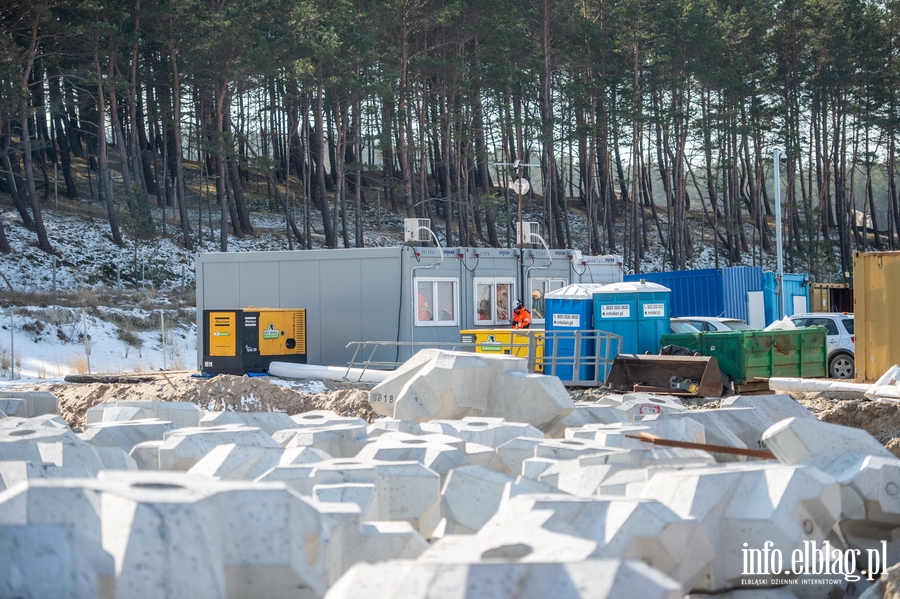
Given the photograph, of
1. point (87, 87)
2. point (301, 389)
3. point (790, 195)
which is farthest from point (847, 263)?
point (301, 389)

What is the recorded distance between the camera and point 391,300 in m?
21.4

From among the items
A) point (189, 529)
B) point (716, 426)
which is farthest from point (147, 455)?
point (716, 426)

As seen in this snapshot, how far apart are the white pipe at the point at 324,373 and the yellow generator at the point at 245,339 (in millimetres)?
445

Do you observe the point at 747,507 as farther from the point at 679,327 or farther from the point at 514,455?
the point at 679,327

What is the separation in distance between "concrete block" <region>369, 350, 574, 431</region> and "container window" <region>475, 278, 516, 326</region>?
32.5 feet

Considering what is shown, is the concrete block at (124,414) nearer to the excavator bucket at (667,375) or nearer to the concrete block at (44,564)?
the concrete block at (44,564)

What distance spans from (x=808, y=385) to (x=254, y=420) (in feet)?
31.6

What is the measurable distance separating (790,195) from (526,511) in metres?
57.2

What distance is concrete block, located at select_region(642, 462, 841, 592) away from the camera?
5648 millimetres

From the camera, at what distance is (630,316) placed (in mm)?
17938

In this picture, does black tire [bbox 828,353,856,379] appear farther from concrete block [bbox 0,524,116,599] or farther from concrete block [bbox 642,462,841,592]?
concrete block [bbox 0,524,116,599]

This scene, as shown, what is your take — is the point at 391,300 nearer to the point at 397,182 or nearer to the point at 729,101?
the point at 729,101

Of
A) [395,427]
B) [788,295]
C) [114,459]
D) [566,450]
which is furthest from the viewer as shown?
[788,295]

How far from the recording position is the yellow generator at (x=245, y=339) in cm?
2023
